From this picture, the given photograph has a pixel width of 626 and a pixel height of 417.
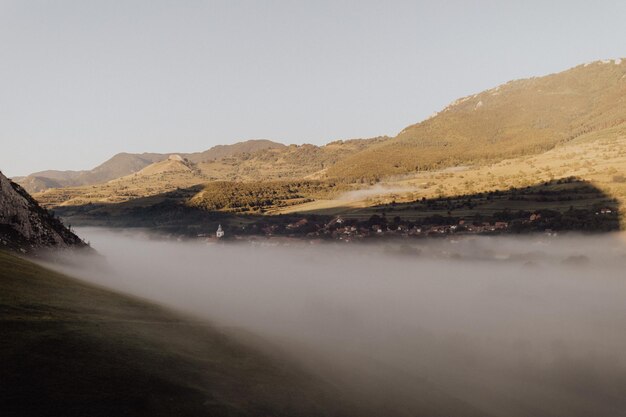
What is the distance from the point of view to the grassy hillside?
914 inches

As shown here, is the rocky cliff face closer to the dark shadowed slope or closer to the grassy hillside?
the dark shadowed slope

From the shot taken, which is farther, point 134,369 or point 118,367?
point 134,369

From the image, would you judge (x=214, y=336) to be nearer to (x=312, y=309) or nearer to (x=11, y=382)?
(x=11, y=382)

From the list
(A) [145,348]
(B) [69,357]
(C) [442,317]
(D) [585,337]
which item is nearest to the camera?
(B) [69,357]

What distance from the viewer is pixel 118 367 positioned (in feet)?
92.9

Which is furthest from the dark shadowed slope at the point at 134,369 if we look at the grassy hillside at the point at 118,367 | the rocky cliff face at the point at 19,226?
the rocky cliff face at the point at 19,226

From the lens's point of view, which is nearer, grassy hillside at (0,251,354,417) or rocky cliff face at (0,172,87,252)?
grassy hillside at (0,251,354,417)

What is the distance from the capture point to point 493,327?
581ft

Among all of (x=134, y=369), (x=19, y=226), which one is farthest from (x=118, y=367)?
(x=19, y=226)

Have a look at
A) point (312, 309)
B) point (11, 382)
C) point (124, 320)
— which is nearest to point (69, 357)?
point (11, 382)

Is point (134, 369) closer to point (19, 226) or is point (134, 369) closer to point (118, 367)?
point (118, 367)

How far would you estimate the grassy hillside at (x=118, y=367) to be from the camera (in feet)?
76.2

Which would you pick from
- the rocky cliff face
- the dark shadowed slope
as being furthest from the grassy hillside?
the rocky cliff face

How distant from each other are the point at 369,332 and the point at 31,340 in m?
110
